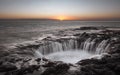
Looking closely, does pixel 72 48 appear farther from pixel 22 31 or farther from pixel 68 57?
pixel 22 31

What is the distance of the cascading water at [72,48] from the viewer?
56.6 feet

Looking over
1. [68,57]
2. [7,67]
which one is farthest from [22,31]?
[7,67]

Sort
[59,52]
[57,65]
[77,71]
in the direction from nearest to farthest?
1. [77,71]
2. [57,65]
3. [59,52]

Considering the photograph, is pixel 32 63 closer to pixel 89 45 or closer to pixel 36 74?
pixel 36 74

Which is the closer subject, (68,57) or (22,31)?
(68,57)

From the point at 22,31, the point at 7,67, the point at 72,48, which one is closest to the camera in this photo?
the point at 7,67

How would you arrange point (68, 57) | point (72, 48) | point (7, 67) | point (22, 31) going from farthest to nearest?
1. point (22, 31)
2. point (72, 48)
3. point (68, 57)
4. point (7, 67)

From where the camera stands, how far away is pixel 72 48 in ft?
65.3

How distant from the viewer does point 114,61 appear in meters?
10.7

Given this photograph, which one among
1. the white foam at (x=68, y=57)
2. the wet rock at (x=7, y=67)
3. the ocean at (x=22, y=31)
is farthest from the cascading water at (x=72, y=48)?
the ocean at (x=22, y=31)

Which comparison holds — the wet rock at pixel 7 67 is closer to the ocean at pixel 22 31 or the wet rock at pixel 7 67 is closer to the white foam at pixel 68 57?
the white foam at pixel 68 57

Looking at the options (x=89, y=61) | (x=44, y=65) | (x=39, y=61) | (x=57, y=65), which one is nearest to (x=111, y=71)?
(x=89, y=61)

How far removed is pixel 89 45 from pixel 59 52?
16.1 ft

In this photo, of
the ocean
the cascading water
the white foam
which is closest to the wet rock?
the white foam
